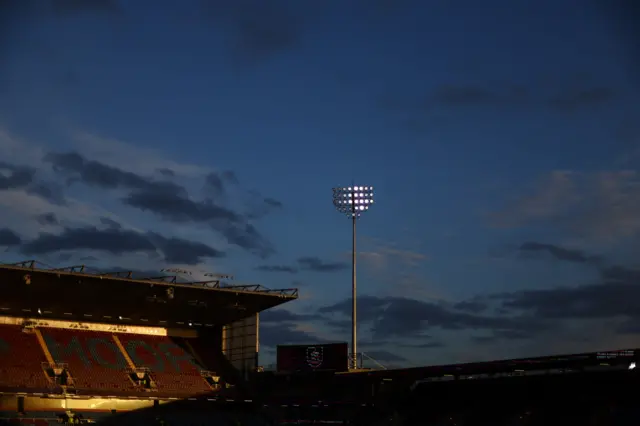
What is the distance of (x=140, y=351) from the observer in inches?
2662

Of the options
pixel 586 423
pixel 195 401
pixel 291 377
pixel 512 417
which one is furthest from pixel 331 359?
pixel 586 423

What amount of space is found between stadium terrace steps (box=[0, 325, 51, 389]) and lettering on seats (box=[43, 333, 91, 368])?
0.95 m

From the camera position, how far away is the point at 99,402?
60938mm

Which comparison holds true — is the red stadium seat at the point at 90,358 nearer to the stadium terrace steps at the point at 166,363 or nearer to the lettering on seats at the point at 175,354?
the stadium terrace steps at the point at 166,363

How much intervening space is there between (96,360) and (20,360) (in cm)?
610

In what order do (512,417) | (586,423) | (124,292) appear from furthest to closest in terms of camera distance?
(124,292), (512,417), (586,423)

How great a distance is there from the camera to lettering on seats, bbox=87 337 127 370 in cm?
6450

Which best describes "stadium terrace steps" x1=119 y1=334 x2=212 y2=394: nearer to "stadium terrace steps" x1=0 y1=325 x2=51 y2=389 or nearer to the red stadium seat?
the red stadium seat

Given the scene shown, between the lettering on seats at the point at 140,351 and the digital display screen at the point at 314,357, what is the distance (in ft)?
31.5

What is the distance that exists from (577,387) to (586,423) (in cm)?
521

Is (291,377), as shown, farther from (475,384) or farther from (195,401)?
(475,384)

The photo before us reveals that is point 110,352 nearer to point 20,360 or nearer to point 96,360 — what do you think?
point 96,360

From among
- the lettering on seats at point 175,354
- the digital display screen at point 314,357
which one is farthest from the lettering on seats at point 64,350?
the digital display screen at point 314,357

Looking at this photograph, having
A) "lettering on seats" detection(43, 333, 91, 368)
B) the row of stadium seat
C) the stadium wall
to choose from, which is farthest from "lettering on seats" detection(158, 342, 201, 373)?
"lettering on seats" detection(43, 333, 91, 368)
